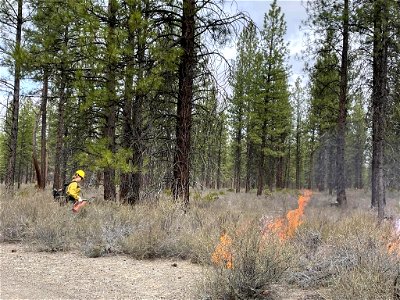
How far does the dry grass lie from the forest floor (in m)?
0.22

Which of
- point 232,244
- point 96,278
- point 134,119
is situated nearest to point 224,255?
point 232,244

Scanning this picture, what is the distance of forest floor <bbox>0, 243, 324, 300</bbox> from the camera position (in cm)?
440

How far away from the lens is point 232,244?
4457 millimetres

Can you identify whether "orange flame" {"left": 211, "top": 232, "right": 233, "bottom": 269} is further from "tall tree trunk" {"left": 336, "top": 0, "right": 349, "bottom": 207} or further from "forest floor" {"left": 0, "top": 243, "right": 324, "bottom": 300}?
"tall tree trunk" {"left": 336, "top": 0, "right": 349, "bottom": 207}

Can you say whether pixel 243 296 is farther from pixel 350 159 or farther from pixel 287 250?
pixel 350 159

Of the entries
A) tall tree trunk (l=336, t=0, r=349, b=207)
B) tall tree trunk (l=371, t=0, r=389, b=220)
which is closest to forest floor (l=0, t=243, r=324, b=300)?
tall tree trunk (l=371, t=0, r=389, b=220)

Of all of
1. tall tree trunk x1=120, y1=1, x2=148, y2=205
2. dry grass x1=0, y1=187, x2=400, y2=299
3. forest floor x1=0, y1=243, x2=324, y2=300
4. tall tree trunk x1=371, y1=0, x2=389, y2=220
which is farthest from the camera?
tall tree trunk x1=371, y1=0, x2=389, y2=220

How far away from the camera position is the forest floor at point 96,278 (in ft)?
14.4

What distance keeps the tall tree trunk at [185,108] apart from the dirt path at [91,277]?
363 cm

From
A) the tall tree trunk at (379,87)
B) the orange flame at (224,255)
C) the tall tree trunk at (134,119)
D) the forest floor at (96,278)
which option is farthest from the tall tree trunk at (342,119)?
the orange flame at (224,255)

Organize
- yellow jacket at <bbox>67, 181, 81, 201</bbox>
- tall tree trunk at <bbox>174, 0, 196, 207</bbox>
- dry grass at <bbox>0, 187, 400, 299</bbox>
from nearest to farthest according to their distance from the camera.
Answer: dry grass at <bbox>0, 187, 400, 299</bbox>
yellow jacket at <bbox>67, 181, 81, 201</bbox>
tall tree trunk at <bbox>174, 0, 196, 207</bbox>

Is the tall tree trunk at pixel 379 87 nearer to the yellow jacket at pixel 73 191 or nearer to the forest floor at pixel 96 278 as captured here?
the forest floor at pixel 96 278

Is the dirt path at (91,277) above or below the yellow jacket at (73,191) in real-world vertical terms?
below

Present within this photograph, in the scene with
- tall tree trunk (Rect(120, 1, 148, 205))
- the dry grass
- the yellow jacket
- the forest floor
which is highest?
tall tree trunk (Rect(120, 1, 148, 205))
